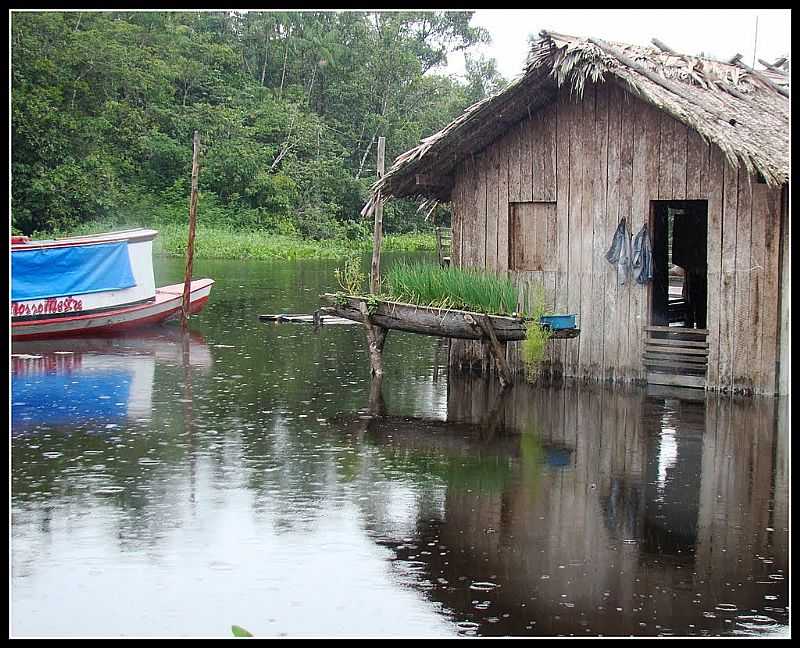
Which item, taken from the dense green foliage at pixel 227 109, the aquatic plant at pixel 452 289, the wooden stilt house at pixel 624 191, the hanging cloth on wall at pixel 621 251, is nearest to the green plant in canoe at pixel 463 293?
the aquatic plant at pixel 452 289

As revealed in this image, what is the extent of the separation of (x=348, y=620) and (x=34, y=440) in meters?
5.77

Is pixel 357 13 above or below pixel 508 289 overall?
A: above

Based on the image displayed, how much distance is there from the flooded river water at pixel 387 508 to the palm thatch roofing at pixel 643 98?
2.59 metres

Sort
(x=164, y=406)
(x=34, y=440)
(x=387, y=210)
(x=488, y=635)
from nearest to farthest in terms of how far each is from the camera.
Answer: (x=488, y=635) < (x=34, y=440) < (x=164, y=406) < (x=387, y=210)

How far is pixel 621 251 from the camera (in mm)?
14727

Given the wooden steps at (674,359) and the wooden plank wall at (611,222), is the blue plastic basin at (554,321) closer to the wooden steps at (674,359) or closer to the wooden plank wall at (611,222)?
the wooden plank wall at (611,222)

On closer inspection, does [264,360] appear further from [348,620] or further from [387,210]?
[387,210]

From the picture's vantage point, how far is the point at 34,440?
11.4 meters

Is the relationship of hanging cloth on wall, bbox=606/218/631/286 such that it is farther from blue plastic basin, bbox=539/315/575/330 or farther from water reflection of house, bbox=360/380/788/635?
water reflection of house, bbox=360/380/788/635

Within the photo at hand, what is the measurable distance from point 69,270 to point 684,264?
31.4 ft

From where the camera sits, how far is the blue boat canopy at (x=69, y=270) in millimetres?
19859

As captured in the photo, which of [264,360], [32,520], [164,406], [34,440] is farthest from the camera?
[264,360]

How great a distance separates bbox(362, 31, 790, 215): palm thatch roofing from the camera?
1320 cm

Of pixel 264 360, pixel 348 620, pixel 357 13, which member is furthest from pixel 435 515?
pixel 357 13
